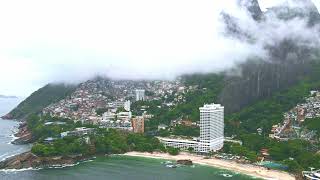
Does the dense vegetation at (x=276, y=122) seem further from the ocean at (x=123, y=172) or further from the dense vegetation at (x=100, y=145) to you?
the dense vegetation at (x=100, y=145)

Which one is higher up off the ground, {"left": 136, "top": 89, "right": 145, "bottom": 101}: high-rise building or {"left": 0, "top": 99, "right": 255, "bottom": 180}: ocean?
{"left": 136, "top": 89, "right": 145, "bottom": 101}: high-rise building

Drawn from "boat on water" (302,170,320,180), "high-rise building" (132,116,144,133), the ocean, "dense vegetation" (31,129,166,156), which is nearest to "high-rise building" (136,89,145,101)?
"high-rise building" (132,116,144,133)

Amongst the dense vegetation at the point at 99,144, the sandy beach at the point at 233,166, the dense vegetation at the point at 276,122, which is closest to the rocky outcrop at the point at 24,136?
the dense vegetation at the point at 99,144

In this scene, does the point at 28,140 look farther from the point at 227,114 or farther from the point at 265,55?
the point at 265,55

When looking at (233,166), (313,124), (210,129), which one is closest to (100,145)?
(210,129)

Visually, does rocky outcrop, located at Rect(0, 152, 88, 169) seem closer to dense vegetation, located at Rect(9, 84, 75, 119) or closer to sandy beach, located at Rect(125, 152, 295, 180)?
sandy beach, located at Rect(125, 152, 295, 180)

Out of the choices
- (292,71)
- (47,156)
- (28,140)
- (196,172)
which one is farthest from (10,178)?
(292,71)
